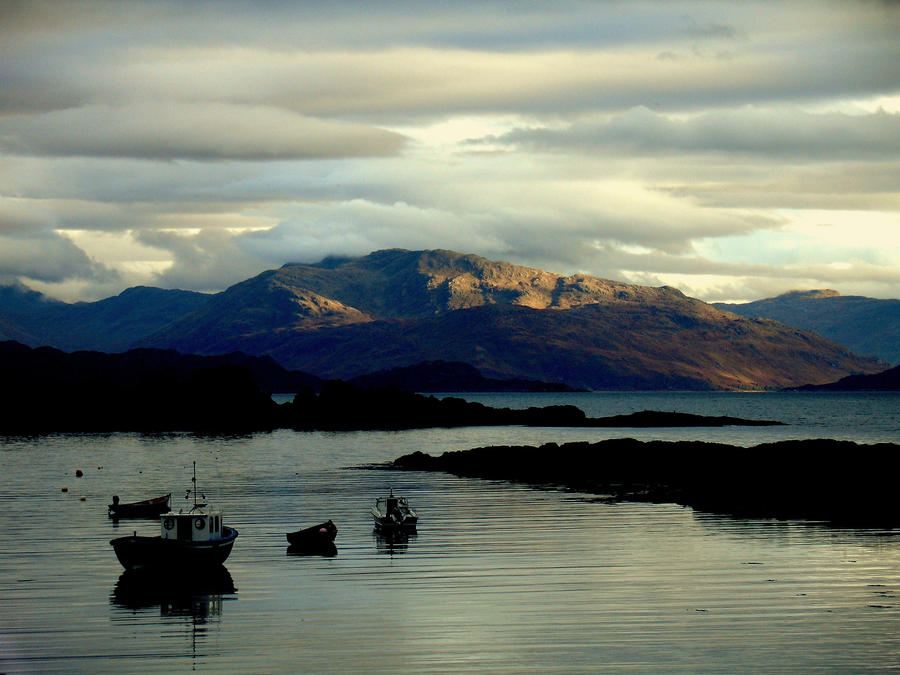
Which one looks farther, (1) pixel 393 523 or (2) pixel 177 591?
(1) pixel 393 523

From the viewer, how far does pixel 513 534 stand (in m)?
61.1

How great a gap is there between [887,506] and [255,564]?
142ft

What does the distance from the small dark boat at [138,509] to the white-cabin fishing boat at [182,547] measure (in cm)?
2283

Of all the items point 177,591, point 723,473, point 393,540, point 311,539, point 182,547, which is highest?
point 723,473

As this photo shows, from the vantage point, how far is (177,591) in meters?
46.3

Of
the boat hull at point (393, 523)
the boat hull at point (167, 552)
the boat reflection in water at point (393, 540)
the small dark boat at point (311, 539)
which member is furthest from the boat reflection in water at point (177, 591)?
the boat hull at point (393, 523)

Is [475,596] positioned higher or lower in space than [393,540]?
lower

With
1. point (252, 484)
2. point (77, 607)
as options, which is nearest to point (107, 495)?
point (252, 484)

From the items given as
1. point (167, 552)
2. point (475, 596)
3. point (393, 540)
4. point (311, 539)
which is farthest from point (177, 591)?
point (393, 540)

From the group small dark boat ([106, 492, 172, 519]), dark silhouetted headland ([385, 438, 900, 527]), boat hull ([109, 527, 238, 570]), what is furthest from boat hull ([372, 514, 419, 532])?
dark silhouetted headland ([385, 438, 900, 527])

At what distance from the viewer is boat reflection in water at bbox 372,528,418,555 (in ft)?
186

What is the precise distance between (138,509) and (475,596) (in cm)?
3765

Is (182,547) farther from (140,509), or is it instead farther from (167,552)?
(140,509)

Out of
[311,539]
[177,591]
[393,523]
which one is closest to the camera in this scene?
[177,591]
